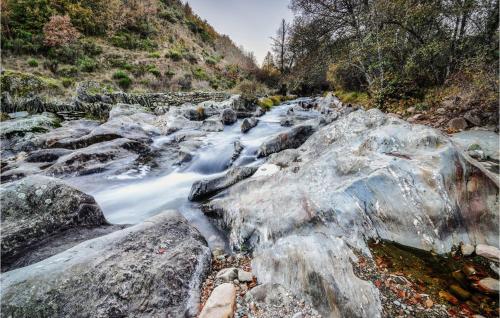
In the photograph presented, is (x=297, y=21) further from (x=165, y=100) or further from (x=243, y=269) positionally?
(x=243, y=269)

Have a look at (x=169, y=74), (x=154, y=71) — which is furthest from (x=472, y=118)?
(x=154, y=71)

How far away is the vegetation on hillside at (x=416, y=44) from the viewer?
6277 mm

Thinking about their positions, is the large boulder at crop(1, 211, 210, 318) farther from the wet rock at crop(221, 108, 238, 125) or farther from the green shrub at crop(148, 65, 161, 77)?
the green shrub at crop(148, 65, 161, 77)

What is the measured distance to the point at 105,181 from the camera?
6172 mm

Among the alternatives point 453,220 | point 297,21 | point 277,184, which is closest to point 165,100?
point 297,21

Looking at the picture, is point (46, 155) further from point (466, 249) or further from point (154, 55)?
point (154, 55)

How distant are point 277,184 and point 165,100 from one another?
13.8 m

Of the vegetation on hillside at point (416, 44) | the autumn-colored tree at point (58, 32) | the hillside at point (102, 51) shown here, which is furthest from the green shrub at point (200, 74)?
the vegetation on hillside at point (416, 44)

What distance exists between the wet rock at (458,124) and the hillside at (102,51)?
57.9 ft

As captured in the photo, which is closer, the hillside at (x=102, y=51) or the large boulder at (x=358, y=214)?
the large boulder at (x=358, y=214)

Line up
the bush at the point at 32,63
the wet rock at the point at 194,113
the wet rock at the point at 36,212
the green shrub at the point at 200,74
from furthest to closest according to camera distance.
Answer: the green shrub at the point at 200,74, the bush at the point at 32,63, the wet rock at the point at 194,113, the wet rock at the point at 36,212

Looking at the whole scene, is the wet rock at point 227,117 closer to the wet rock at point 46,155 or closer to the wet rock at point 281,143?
the wet rock at point 281,143

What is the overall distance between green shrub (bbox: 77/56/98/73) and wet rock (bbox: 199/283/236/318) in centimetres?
2088

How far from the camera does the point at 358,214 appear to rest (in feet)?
9.26
